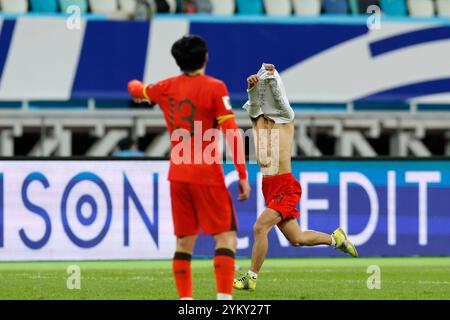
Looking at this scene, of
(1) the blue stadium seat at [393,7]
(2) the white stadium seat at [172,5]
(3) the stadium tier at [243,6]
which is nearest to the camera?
(3) the stadium tier at [243,6]

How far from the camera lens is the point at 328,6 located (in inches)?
1009

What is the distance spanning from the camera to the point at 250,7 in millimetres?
25469

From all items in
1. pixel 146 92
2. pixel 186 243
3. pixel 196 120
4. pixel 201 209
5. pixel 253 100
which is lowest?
pixel 186 243

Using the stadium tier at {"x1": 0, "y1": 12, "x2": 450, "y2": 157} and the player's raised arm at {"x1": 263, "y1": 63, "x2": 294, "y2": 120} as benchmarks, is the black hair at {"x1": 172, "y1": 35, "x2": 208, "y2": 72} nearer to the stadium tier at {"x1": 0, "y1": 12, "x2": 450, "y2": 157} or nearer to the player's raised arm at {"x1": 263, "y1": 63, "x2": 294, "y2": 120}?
the player's raised arm at {"x1": 263, "y1": 63, "x2": 294, "y2": 120}

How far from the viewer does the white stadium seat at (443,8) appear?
85.1 ft

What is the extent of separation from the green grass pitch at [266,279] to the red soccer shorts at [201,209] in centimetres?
190

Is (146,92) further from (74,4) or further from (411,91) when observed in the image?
(411,91)

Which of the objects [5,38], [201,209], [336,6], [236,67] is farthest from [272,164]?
[336,6]

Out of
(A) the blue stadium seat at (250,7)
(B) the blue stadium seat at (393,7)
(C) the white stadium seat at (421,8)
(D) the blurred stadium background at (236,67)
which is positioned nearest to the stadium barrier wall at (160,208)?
(D) the blurred stadium background at (236,67)

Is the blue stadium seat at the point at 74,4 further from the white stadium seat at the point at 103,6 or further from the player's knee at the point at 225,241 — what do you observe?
the player's knee at the point at 225,241

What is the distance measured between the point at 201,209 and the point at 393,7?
16.8 meters

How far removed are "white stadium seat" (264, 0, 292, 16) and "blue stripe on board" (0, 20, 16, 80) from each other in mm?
5335

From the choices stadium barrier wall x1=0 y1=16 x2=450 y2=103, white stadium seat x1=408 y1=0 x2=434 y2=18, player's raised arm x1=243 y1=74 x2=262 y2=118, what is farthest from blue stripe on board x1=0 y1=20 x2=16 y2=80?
player's raised arm x1=243 y1=74 x2=262 y2=118

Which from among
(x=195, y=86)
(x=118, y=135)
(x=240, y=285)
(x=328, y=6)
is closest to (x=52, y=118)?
(x=118, y=135)
